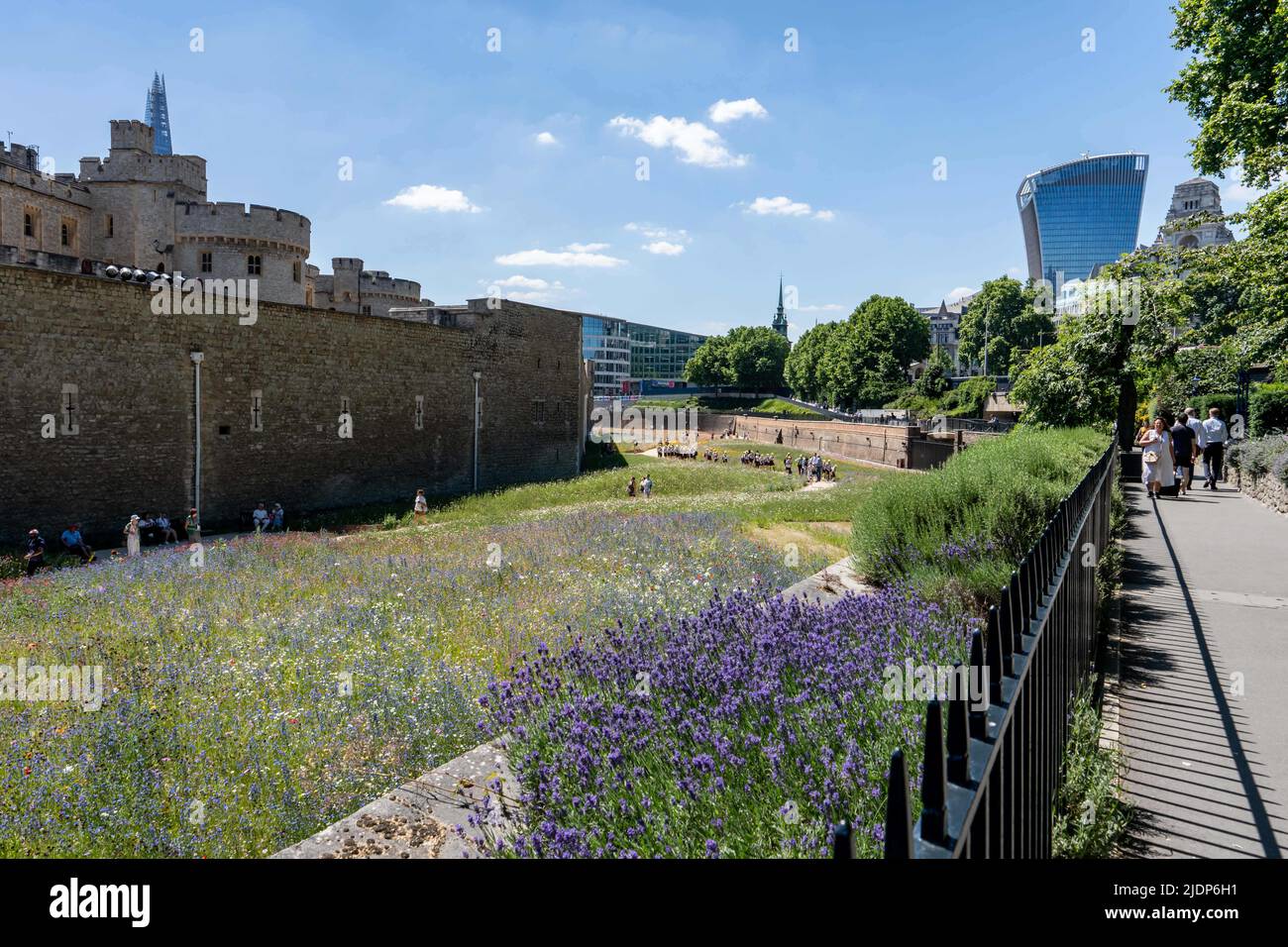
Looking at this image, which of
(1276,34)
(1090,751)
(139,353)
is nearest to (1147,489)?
(1276,34)

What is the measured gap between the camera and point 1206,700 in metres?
5.08

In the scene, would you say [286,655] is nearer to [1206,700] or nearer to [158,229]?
[1206,700]

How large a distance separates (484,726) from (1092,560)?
4943 millimetres

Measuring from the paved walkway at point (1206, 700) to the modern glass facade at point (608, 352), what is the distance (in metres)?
126

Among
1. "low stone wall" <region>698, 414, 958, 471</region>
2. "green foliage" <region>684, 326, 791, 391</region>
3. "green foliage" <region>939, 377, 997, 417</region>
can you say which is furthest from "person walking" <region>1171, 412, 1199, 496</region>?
"green foliage" <region>684, 326, 791, 391</region>

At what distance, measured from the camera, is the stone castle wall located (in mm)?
17922

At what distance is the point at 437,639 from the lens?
788cm

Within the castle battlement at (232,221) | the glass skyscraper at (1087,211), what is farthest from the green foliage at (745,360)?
the castle battlement at (232,221)

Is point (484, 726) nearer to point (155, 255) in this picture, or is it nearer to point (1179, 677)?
point (1179, 677)

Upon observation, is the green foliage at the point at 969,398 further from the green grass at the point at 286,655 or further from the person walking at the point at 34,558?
the person walking at the point at 34,558

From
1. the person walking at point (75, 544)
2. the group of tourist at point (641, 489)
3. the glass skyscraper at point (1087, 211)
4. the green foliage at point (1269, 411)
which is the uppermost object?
the glass skyscraper at point (1087, 211)

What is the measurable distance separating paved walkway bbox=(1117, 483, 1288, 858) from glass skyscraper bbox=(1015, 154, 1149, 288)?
492ft

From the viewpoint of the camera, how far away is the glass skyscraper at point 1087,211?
140m

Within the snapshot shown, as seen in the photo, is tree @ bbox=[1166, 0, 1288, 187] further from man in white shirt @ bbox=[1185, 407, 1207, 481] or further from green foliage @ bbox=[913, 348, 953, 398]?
green foliage @ bbox=[913, 348, 953, 398]
